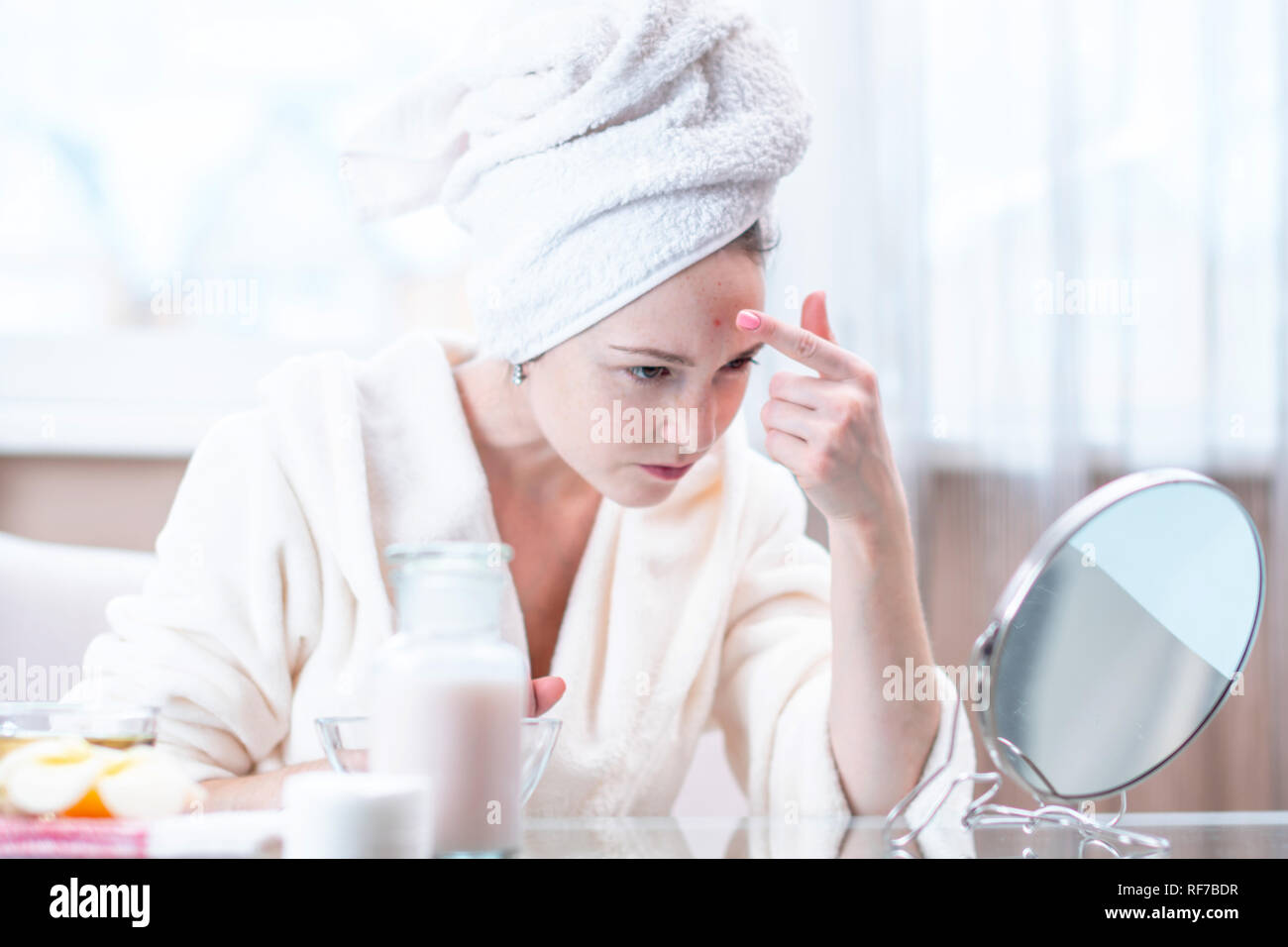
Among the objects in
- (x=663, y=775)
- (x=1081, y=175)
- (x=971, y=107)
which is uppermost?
(x=971, y=107)

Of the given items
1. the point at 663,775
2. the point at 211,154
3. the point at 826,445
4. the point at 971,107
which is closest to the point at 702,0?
the point at 826,445

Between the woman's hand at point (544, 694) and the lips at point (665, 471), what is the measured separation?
0.31 m

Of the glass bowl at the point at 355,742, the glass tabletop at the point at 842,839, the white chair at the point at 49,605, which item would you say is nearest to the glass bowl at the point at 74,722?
the glass bowl at the point at 355,742

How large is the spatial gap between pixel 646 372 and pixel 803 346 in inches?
6.2

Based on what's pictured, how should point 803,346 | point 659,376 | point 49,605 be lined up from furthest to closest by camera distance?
1. point 49,605
2. point 659,376
3. point 803,346

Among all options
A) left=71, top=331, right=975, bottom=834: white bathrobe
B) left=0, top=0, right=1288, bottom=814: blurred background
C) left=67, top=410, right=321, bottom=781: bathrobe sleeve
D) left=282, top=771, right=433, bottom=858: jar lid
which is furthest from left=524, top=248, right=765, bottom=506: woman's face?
left=0, top=0, right=1288, bottom=814: blurred background

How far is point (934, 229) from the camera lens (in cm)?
167

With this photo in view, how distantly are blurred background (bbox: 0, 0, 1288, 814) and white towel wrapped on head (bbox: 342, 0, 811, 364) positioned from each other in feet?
2.23

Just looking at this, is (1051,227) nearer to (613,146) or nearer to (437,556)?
(613,146)

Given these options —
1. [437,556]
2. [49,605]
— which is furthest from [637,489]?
[49,605]

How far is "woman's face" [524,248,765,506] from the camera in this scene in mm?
888

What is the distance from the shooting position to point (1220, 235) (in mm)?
1669

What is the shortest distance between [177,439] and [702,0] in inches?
37.4
